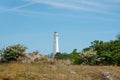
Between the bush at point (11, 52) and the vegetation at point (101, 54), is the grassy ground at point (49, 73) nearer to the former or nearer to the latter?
the bush at point (11, 52)

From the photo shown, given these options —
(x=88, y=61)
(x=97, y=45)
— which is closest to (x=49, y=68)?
(x=88, y=61)

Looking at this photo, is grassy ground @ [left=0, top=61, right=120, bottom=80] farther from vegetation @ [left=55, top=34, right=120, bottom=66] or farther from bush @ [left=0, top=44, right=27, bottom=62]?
vegetation @ [left=55, top=34, right=120, bottom=66]

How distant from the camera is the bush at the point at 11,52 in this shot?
36500 mm

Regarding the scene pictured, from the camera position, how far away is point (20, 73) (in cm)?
2855

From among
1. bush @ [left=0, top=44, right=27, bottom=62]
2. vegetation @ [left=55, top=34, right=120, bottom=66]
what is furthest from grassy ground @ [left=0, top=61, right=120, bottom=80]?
vegetation @ [left=55, top=34, right=120, bottom=66]

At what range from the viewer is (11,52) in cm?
3641

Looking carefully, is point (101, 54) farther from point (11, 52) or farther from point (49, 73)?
point (49, 73)

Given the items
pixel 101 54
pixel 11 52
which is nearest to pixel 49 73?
pixel 11 52

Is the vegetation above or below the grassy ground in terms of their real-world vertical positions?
above

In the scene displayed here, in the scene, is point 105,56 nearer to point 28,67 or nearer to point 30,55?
point 30,55

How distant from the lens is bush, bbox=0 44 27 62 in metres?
36.5

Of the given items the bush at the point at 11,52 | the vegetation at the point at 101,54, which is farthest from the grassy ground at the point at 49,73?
the vegetation at the point at 101,54

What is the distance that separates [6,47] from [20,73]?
28.4ft

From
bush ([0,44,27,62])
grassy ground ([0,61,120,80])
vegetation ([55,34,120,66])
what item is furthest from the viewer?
vegetation ([55,34,120,66])
